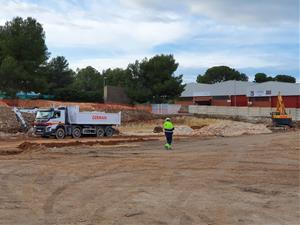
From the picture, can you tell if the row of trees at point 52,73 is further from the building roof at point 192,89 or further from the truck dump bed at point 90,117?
the truck dump bed at point 90,117

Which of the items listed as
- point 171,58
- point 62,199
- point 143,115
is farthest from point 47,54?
point 62,199

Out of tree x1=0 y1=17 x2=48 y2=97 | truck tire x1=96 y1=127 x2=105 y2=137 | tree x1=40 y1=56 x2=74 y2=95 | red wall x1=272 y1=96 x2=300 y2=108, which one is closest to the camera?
truck tire x1=96 y1=127 x2=105 y2=137

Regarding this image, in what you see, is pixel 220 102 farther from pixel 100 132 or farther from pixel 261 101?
pixel 100 132

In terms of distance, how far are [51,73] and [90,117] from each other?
184ft

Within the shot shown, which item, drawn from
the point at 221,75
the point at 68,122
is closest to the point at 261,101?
the point at 68,122

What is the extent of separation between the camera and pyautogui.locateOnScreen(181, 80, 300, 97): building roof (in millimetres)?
91875

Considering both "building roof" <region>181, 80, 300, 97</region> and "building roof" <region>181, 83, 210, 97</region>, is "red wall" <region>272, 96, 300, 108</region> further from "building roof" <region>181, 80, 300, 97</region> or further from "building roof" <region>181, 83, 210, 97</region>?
"building roof" <region>181, 83, 210, 97</region>

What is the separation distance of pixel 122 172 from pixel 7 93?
1969 inches

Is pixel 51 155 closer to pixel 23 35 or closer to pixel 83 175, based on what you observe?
pixel 83 175

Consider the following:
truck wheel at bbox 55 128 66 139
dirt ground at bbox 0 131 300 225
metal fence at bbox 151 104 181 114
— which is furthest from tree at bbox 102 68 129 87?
dirt ground at bbox 0 131 300 225

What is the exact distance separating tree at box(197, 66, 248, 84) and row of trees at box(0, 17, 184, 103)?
40286 mm

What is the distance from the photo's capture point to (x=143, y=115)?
67188mm

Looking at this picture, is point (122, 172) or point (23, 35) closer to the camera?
point (122, 172)

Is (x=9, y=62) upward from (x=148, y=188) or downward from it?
upward
